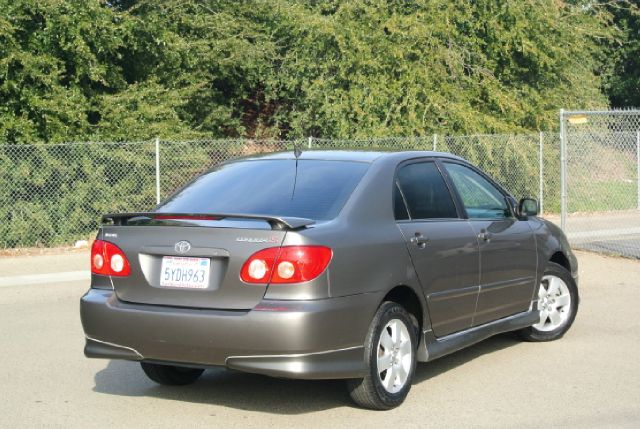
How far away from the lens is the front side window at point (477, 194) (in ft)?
24.1

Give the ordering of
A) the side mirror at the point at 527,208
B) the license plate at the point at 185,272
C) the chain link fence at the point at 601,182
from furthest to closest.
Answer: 1. the chain link fence at the point at 601,182
2. the side mirror at the point at 527,208
3. the license plate at the point at 185,272

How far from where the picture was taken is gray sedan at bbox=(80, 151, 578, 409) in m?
5.56

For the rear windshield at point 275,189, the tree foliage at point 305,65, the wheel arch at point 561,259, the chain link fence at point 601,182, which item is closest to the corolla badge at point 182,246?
the rear windshield at point 275,189

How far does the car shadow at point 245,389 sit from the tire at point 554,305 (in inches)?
42.8

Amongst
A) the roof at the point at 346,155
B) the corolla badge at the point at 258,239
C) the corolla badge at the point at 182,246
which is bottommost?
the corolla badge at the point at 182,246

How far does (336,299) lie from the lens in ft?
18.5

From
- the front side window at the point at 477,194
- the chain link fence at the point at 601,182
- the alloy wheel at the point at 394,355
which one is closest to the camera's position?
the alloy wheel at the point at 394,355

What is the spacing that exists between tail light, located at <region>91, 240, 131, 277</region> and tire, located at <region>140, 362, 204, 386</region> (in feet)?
2.74

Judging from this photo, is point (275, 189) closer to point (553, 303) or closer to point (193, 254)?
point (193, 254)

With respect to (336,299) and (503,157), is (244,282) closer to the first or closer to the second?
(336,299)

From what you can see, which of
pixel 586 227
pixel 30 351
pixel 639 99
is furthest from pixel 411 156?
pixel 639 99

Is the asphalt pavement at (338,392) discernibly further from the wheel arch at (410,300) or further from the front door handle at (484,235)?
the front door handle at (484,235)

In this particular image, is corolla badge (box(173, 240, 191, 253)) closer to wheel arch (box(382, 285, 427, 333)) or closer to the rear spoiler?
the rear spoiler

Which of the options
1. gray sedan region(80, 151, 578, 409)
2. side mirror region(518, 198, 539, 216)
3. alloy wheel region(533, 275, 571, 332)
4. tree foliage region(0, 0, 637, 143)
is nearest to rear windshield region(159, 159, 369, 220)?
gray sedan region(80, 151, 578, 409)
